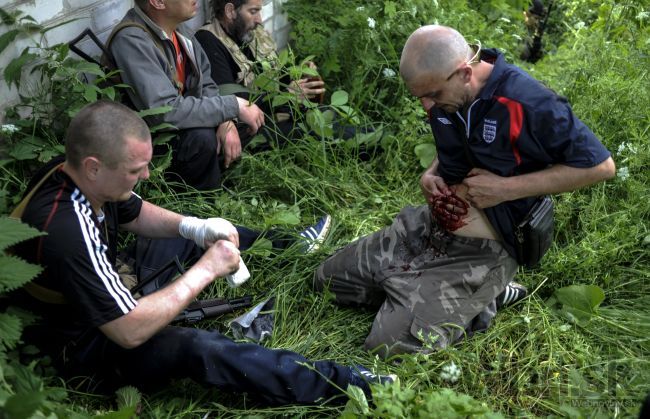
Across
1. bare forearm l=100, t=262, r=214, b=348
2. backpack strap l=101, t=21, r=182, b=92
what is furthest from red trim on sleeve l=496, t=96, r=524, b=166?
backpack strap l=101, t=21, r=182, b=92

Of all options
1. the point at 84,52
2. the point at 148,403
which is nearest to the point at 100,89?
the point at 84,52

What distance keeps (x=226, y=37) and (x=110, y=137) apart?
2.27 meters

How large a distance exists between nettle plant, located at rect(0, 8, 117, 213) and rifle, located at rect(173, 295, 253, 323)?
3.30ft

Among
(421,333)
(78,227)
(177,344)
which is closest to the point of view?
(78,227)

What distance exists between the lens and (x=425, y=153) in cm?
439

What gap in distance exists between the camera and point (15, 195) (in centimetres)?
328

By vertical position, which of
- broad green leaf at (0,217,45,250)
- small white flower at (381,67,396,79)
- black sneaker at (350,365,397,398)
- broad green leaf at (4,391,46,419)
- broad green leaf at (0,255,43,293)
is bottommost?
black sneaker at (350,365,397,398)

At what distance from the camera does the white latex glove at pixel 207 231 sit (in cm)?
288

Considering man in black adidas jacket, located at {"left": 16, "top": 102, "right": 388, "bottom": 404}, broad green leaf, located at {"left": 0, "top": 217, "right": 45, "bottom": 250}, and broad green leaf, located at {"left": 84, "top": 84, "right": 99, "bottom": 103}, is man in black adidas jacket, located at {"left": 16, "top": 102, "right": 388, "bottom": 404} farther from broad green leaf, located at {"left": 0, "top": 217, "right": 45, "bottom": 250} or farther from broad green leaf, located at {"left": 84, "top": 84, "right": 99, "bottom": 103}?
broad green leaf, located at {"left": 84, "top": 84, "right": 99, "bottom": 103}

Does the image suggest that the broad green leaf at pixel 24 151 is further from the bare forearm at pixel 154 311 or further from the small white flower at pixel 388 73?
the small white flower at pixel 388 73

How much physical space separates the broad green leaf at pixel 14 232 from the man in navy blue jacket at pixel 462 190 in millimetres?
1548

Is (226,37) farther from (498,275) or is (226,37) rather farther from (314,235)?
(498,275)

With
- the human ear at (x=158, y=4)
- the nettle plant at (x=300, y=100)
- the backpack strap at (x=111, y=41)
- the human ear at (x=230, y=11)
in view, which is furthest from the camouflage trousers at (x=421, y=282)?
the human ear at (x=230, y=11)

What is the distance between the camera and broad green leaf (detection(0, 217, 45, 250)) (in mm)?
2094
